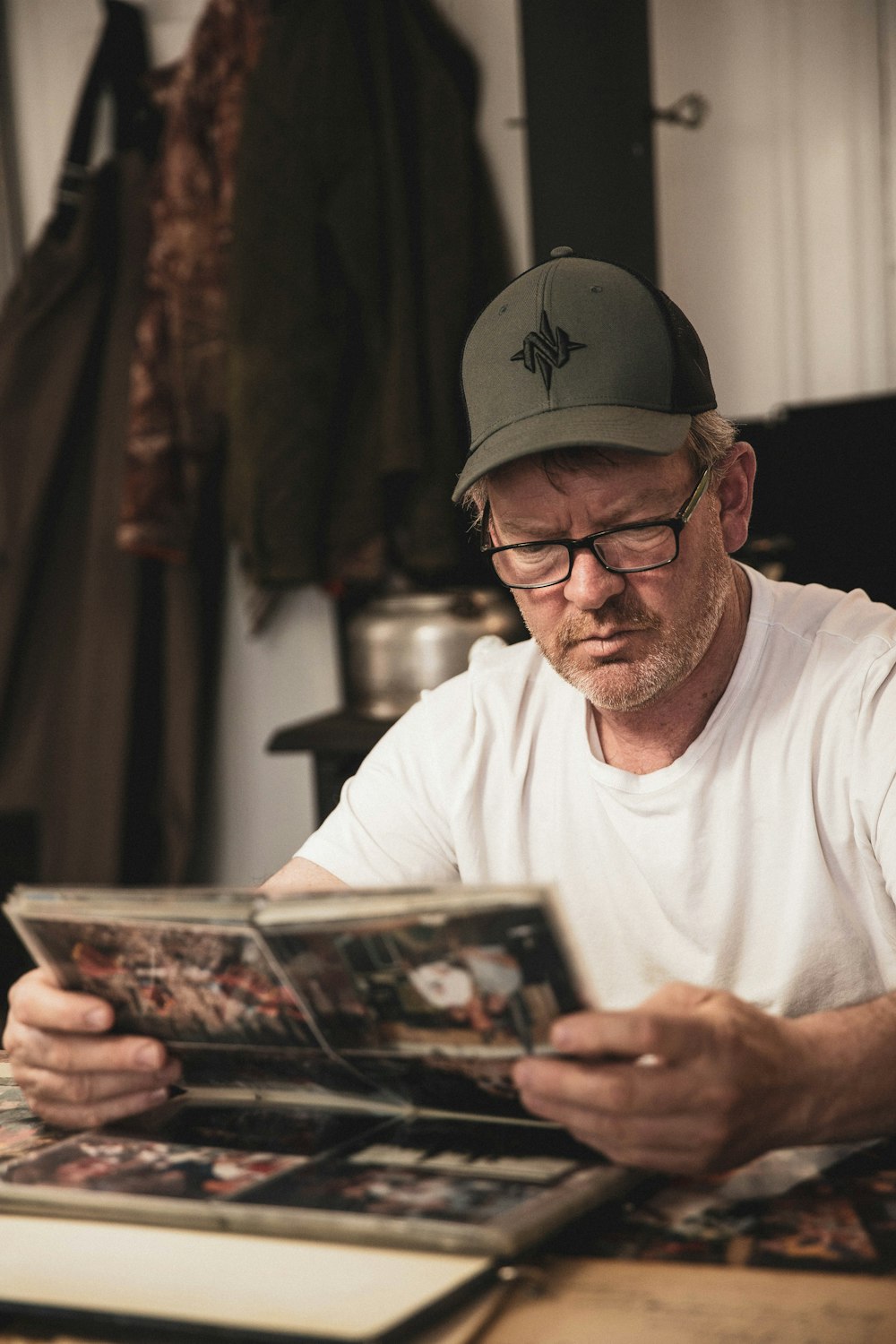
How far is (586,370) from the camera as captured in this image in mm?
1230

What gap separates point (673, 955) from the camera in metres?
1.29

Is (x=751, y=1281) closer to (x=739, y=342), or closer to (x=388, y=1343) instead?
(x=388, y=1343)

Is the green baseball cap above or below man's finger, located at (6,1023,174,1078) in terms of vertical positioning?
above

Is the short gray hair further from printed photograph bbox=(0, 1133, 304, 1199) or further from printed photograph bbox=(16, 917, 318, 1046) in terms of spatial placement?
printed photograph bbox=(0, 1133, 304, 1199)

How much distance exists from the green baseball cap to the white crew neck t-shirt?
0.22 m

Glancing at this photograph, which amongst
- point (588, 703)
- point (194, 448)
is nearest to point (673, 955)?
point (588, 703)

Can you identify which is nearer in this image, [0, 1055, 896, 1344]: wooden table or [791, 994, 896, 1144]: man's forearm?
[0, 1055, 896, 1344]: wooden table

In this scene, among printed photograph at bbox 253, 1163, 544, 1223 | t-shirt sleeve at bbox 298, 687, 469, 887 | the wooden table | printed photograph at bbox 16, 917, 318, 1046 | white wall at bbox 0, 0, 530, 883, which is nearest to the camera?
the wooden table

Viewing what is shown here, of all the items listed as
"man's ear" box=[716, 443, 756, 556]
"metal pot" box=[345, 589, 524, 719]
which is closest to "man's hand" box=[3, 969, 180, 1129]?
"man's ear" box=[716, 443, 756, 556]

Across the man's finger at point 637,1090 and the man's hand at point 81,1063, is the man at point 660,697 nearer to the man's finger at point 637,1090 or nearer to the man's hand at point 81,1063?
the man's hand at point 81,1063

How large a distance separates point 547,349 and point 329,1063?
2.06 ft

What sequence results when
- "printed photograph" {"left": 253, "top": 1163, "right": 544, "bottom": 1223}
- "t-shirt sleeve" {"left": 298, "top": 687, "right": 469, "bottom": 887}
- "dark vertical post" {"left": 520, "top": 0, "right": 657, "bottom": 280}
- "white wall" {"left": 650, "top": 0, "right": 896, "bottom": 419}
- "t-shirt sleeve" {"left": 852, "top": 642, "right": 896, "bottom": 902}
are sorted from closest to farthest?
"printed photograph" {"left": 253, "top": 1163, "right": 544, "bottom": 1223}, "t-shirt sleeve" {"left": 852, "top": 642, "right": 896, "bottom": 902}, "t-shirt sleeve" {"left": 298, "top": 687, "right": 469, "bottom": 887}, "dark vertical post" {"left": 520, "top": 0, "right": 657, "bottom": 280}, "white wall" {"left": 650, "top": 0, "right": 896, "bottom": 419}

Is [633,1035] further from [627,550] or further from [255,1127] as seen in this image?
[627,550]

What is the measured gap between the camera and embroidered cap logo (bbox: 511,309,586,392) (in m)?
1.24
